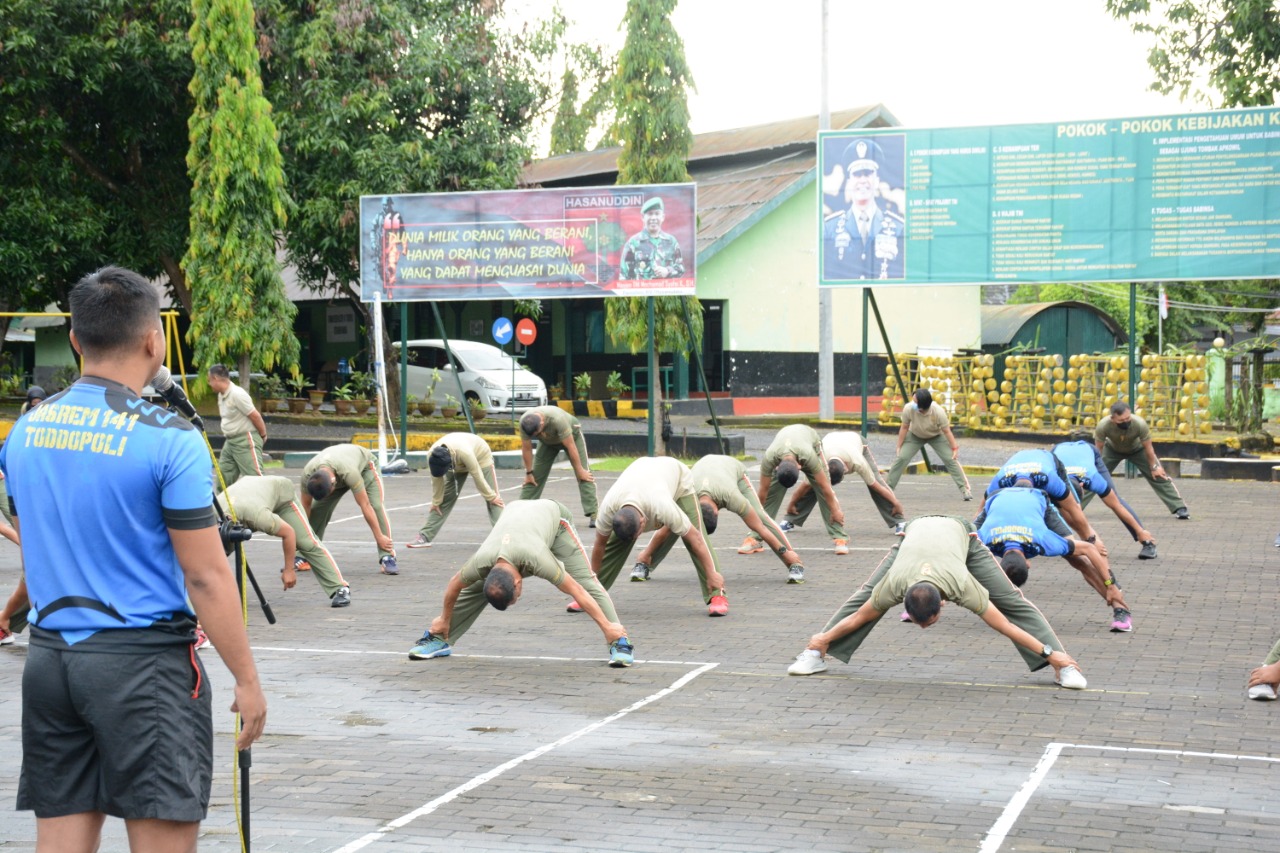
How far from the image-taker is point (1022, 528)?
11.0 m

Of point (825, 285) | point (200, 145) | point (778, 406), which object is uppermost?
point (200, 145)

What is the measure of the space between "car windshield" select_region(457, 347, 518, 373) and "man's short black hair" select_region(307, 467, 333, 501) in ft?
69.6

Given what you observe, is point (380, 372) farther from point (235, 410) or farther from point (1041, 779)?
point (1041, 779)

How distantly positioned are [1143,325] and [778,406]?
22.2 metres

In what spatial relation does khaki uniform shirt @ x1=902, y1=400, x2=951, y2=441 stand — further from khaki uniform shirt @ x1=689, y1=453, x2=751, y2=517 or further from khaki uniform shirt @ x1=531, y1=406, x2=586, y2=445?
khaki uniform shirt @ x1=689, y1=453, x2=751, y2=517

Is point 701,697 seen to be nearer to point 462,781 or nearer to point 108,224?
point 462,781

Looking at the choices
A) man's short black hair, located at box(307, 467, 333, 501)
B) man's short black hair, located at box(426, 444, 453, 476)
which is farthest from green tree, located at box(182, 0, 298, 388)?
man's short black hair, located at box(307, 467, 333, 501)

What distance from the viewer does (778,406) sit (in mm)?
37500

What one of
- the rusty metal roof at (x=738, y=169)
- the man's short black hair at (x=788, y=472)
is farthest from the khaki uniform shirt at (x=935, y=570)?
the rusty metal roof at (x=738, y=169)

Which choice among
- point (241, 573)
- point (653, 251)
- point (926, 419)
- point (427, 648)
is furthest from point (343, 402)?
point (241, 573)

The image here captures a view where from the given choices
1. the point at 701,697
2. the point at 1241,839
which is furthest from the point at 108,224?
the point at 1241,839

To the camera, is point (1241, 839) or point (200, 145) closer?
point (1241, 839)

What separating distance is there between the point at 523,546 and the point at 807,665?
79.0 inches

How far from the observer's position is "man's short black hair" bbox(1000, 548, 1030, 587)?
10.4 m
